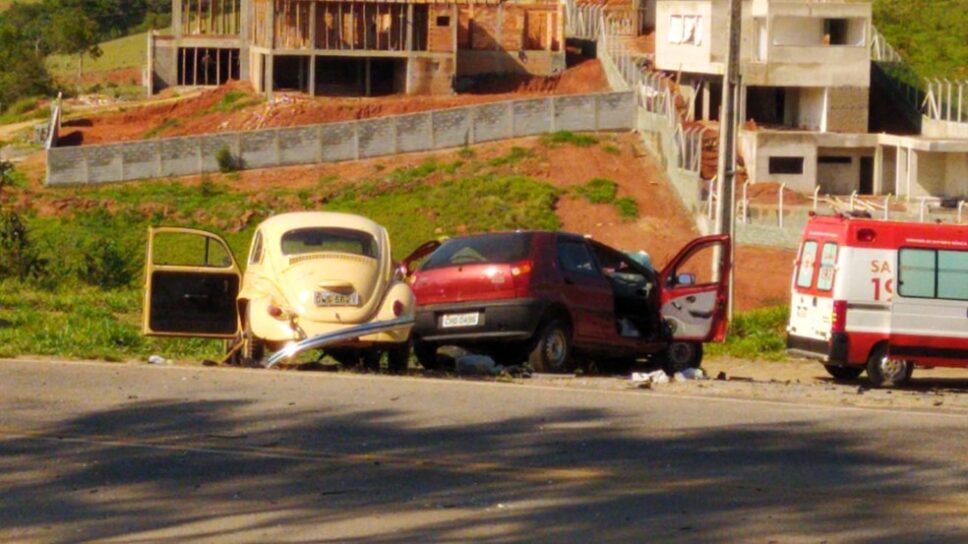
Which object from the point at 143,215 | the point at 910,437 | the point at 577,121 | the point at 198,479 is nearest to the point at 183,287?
the point at 198,479

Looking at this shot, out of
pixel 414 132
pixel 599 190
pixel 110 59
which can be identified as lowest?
Answer: pixel 599 190

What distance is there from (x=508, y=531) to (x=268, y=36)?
54.5 meters

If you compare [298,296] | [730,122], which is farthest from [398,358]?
[730,122]

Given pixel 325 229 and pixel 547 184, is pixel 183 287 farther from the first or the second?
pixel 547 184

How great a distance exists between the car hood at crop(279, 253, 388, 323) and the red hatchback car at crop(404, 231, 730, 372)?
127cm

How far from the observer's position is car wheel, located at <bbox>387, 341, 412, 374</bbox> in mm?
15906

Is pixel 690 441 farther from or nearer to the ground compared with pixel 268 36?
nearer to the ground

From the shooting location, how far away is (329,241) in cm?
1612

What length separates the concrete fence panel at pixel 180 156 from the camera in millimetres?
51031

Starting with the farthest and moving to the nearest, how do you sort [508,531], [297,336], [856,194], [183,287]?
[856,194] < [183,287] < [297,336] < [508,531]

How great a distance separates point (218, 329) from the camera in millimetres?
16484

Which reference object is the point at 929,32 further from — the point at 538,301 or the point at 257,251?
the point at 257,251

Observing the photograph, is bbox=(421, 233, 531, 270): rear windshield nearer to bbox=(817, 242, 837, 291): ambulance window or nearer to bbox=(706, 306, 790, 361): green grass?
bbox=(817, 242, 837, 291): ambulance window

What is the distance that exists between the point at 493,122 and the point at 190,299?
1425 inches
